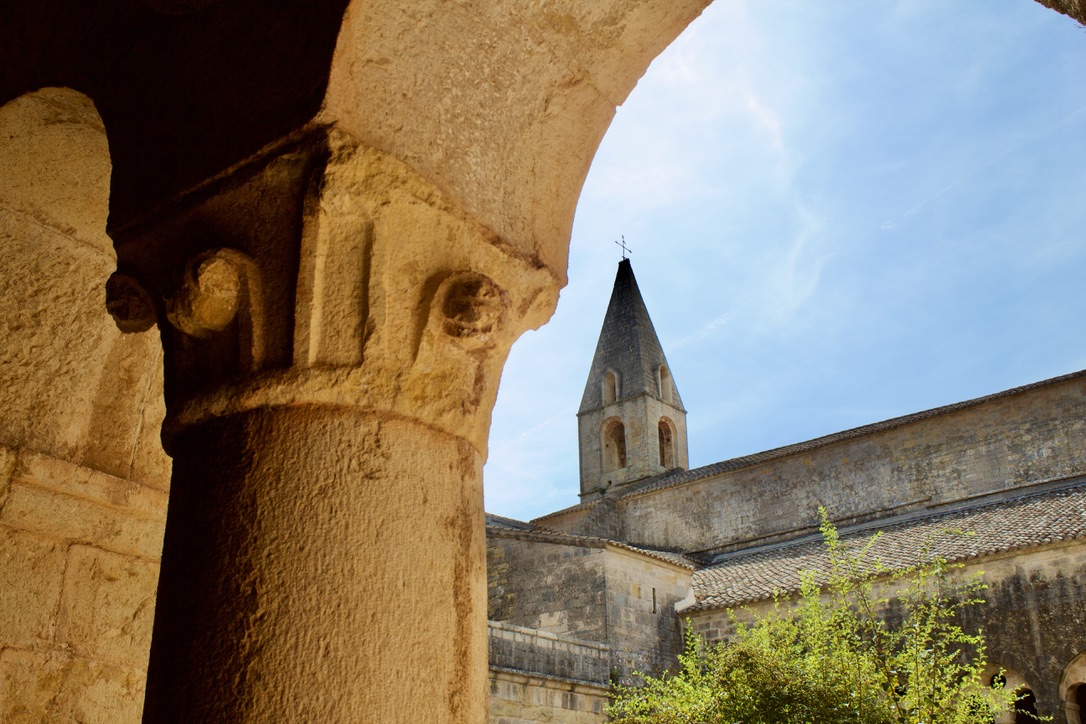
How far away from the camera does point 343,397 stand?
1.28 m

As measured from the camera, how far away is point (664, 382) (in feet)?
81.5

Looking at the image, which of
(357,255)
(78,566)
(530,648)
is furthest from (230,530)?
(530,648)

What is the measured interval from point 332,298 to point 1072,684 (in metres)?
11.6

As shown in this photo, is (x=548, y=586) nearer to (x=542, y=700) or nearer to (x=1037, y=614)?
(x=542, y=700)

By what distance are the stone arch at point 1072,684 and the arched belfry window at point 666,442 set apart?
13754mm

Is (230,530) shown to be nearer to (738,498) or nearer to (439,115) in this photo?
(439,115)

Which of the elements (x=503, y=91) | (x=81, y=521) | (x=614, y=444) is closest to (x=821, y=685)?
(x=81, y=521)

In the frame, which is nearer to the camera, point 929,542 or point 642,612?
point 929,542

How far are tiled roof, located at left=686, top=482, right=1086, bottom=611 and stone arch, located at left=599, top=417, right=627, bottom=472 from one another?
8058 millimetres

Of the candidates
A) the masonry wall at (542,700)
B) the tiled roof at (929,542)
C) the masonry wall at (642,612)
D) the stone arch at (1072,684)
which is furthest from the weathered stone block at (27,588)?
the stone arch at (1072,684)

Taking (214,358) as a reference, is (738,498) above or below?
above

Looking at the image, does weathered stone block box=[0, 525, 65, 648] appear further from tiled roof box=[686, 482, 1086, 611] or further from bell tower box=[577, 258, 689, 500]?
bell tower box=[577, 258, 689, 500]

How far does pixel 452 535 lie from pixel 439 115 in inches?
26.6

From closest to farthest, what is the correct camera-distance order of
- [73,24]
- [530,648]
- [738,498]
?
[73,24] < [530,648] < [738,498]
